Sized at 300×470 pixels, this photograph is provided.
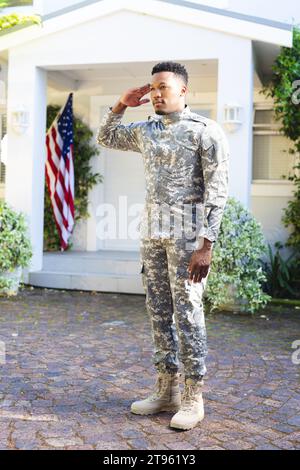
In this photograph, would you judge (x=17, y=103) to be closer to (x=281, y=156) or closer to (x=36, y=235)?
(x=36, y=235)

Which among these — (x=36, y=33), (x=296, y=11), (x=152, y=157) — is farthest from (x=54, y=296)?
(x=296, y=11)

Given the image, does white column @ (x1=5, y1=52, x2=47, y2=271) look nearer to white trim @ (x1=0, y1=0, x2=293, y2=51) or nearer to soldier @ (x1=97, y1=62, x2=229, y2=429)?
Result: white trim @ (x1=0, y1=0, x2=293, y2=51)

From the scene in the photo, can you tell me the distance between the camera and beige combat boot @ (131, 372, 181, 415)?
3.38 m

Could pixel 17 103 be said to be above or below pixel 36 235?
above

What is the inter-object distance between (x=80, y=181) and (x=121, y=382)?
6372mm

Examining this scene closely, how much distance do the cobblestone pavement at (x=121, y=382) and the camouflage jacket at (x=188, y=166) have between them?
1.09m

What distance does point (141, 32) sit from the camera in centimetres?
763

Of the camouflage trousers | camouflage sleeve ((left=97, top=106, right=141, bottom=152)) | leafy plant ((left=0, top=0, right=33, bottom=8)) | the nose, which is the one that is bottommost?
the camouflage trousers

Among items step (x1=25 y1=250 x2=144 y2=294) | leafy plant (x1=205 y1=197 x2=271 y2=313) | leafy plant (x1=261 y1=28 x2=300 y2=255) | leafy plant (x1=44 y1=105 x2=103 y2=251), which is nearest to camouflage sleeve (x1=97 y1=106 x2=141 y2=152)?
leafy plant (x1=205 y1=197 x2=271 y2=313)

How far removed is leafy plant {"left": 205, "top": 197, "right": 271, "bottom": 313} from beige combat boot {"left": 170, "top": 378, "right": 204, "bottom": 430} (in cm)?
333

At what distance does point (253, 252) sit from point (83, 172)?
429cm

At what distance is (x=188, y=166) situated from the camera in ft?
10.3

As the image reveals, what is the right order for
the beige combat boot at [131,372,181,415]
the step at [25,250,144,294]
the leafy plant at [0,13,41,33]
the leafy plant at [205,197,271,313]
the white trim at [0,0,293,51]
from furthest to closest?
the step at [25,250,144,294] → the leafy plant at [0,13,41,33] → the white trim at [0,0,293,51] → the leafy plant at [205,197,271,313] → the beige combat boot at [131,372,181,415]

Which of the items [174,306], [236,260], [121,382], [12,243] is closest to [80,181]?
[12,243]
